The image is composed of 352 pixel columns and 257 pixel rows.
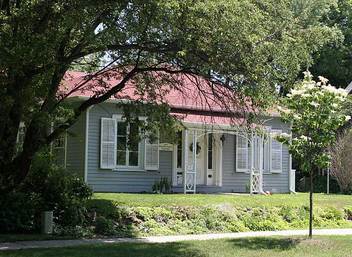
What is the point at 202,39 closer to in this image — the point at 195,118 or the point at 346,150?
the point at 195,118

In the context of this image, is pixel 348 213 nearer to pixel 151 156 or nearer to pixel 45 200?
pixel 151 156

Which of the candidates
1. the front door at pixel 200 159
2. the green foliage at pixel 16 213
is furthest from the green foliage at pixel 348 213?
the green foliage at pixel 16 213

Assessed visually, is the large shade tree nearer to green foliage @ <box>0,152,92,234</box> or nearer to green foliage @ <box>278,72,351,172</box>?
green foliage @ <box>278,72,351,172</box>

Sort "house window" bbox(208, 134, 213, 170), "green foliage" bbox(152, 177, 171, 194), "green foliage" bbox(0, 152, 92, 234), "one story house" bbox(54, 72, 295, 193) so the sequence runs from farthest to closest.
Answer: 1. "house window" bbox(208, 134, 213, 170)
2. "green foliage" bbox(152, 177, 171, 194)
3. "one story house" bbox(54, 72, 295, 193)
4. "green foliage" bbox(0, 152, 92, 234)

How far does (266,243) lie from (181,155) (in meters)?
10.5

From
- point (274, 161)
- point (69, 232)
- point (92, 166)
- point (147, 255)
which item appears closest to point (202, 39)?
point (147, 255)

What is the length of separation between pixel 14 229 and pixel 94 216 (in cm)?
213

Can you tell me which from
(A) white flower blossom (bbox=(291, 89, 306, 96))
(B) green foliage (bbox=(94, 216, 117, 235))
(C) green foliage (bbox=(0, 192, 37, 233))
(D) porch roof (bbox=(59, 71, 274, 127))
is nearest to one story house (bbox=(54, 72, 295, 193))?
(D) porch roof (bbox=(59, 71, 274, 127))

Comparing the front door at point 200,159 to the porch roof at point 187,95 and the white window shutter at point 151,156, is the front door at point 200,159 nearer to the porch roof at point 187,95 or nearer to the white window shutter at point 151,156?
the white window shutter at point 151,156

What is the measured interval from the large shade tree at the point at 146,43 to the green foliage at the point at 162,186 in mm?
8734

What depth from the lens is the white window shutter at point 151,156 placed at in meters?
22.6

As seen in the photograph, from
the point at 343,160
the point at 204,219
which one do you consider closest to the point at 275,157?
the point at 343,160

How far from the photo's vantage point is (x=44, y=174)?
51.5 feet

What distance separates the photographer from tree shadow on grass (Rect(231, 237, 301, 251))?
1301 centimetres
